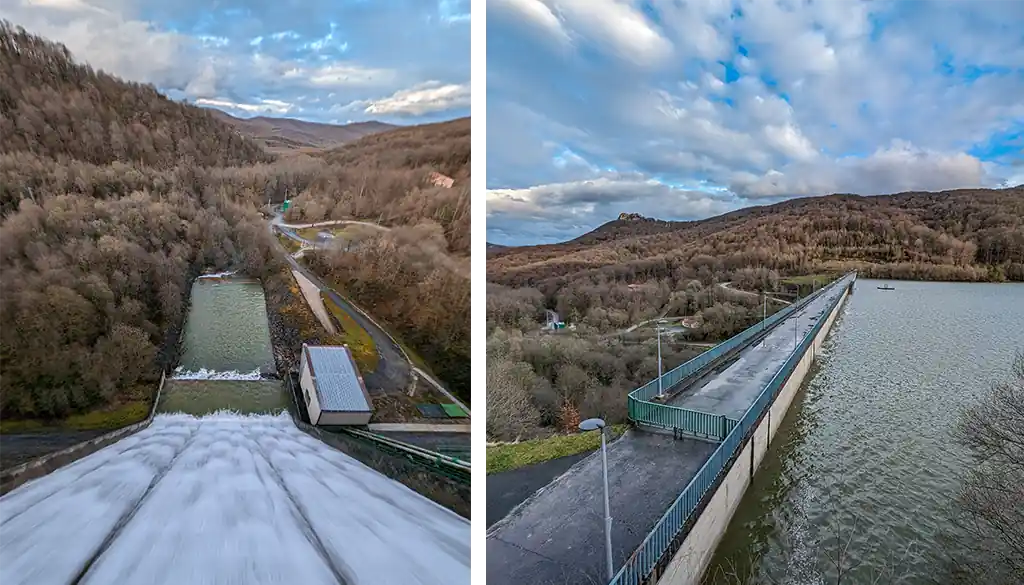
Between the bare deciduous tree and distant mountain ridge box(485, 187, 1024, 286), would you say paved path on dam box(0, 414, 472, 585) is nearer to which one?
the bare deciduous tree

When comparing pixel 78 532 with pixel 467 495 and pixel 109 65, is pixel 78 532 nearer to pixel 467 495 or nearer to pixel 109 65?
pixel 467 495

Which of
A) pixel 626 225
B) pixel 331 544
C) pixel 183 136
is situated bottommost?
pixel 331 544

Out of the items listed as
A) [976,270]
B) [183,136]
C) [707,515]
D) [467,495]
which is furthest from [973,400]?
[183,136]

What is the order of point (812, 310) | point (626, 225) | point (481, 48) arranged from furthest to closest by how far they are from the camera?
point (626, 225) → point (812, 310) → point (481, 48)

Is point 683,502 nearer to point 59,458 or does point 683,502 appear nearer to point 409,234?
point 409,234

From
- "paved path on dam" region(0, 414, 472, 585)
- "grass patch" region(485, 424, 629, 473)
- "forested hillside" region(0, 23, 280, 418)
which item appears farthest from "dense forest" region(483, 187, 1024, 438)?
"paved path on dam" region(0, 414, 472, 585)

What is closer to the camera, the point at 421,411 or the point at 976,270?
the point at 421,411
